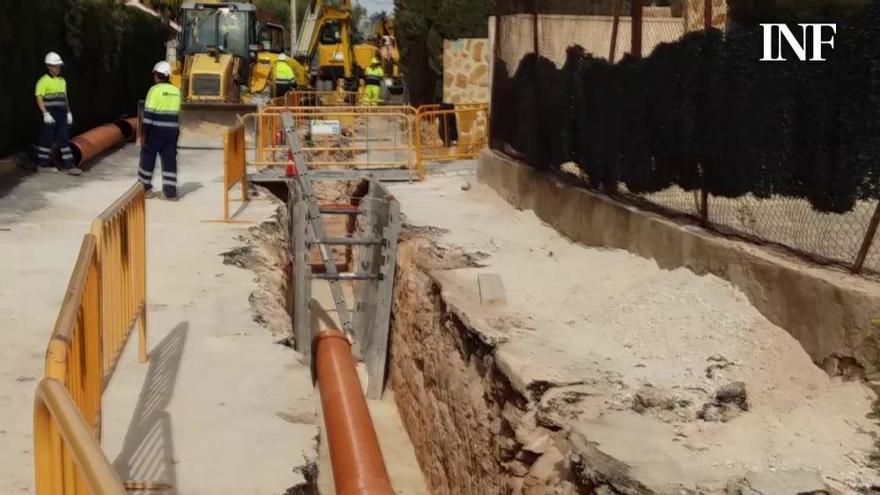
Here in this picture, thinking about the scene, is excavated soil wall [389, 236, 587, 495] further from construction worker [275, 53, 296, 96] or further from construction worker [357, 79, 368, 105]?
construction worker [357, 79, 368, 105]

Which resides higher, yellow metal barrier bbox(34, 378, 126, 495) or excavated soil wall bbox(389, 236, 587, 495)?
yellow metal barrier bbox(34, 378, 126, 495)

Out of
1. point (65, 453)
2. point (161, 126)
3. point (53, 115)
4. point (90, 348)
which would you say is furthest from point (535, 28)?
point (65, 453)

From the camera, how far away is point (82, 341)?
4309 millimetres

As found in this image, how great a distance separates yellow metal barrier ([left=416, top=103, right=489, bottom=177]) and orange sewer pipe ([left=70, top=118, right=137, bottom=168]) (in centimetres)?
563

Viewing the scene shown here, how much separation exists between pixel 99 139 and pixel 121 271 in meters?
15.0

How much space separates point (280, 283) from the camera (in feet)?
36.3

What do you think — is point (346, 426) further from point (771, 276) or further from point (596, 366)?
point (771, 276)

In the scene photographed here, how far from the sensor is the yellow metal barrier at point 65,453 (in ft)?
7.95

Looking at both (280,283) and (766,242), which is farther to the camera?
(280,283)

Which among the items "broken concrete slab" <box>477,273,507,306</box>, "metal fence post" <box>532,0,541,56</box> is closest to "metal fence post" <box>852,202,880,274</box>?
"broken concrete slab" <box>477,273,507,306</box>

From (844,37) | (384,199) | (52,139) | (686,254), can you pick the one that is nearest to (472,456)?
(686,254)

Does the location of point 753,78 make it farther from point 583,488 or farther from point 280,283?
point 280,283

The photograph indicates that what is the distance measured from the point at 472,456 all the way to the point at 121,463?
2.66m

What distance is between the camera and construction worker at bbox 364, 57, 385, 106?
95.8 feet
